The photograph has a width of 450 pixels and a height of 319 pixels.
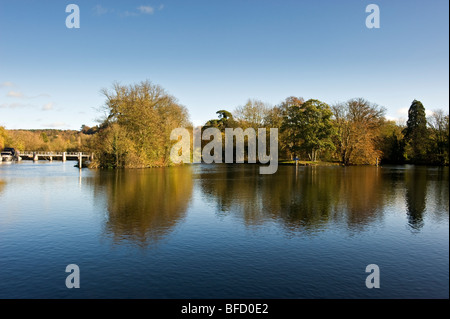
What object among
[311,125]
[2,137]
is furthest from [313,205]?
[2,137]

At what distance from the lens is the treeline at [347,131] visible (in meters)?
69.1

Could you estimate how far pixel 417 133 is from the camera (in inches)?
2987

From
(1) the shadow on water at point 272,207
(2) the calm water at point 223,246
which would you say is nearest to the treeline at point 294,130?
(1) the shadow on water at point 272,207

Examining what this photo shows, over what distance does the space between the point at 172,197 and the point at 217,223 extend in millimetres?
8598

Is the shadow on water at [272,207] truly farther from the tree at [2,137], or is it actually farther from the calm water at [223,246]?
the tree at [2,137]

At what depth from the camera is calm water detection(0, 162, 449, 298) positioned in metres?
9.30

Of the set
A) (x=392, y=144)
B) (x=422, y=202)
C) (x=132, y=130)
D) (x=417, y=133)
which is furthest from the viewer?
(x=392, y=144)

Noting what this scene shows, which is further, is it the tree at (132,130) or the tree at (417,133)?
the tree at (417,133)

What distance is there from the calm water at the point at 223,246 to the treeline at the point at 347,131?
47.4 meters

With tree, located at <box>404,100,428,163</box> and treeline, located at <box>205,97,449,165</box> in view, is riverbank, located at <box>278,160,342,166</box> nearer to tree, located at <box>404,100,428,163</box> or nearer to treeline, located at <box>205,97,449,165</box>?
treeline, located at <box>205,97,449,165</box>

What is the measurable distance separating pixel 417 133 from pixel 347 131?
1849 centimetres

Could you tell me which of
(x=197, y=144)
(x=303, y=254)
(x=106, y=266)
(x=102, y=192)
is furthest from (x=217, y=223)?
(x=197, y=144)

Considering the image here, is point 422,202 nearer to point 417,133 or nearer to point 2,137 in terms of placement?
point 417,133

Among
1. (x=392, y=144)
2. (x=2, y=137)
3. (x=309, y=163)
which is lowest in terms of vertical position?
(x=309, y=163)
